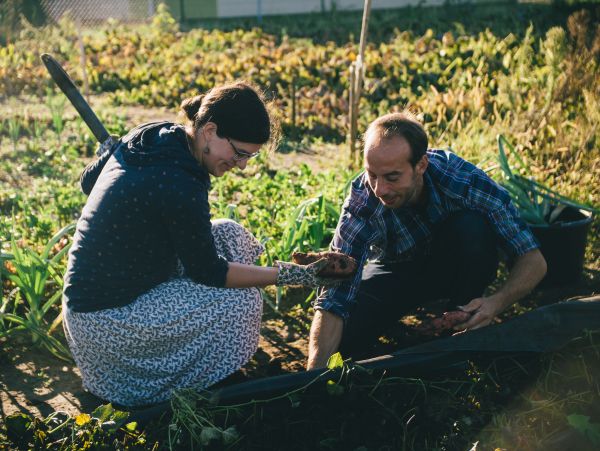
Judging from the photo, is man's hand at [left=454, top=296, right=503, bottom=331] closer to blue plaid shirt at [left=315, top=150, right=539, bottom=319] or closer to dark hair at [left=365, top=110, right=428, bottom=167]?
blue plaid shirt at [left=315, top=150, right=539, bottom=319]

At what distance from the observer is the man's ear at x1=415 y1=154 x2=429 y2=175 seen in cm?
260

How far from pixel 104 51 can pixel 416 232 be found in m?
8.15

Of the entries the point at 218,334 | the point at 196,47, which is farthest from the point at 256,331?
the point at 196,47

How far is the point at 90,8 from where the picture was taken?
16.2 metres

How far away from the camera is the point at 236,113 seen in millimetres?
2305

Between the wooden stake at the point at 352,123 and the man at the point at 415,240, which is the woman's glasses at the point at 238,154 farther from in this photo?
the wooden stake at the point at 352,123

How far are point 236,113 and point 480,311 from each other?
3.45 feet

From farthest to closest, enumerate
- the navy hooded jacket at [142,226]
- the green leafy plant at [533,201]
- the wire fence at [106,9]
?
the wire fence at [106,9]
the green leafy plant at [533,201]
the navy hooded jacket at [142,226]

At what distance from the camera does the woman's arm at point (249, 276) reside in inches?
94.2

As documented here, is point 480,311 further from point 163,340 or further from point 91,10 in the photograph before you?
point 91,10

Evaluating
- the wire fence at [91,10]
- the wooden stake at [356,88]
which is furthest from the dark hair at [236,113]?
the wire fence at [91,10]

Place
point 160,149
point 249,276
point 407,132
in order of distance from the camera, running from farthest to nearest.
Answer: point 407,132 < point 249,276 < point 160,149

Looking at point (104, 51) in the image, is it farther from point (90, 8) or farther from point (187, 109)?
point (187, 109)

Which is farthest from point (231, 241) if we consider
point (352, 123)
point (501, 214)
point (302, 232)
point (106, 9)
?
point (106, 9)
